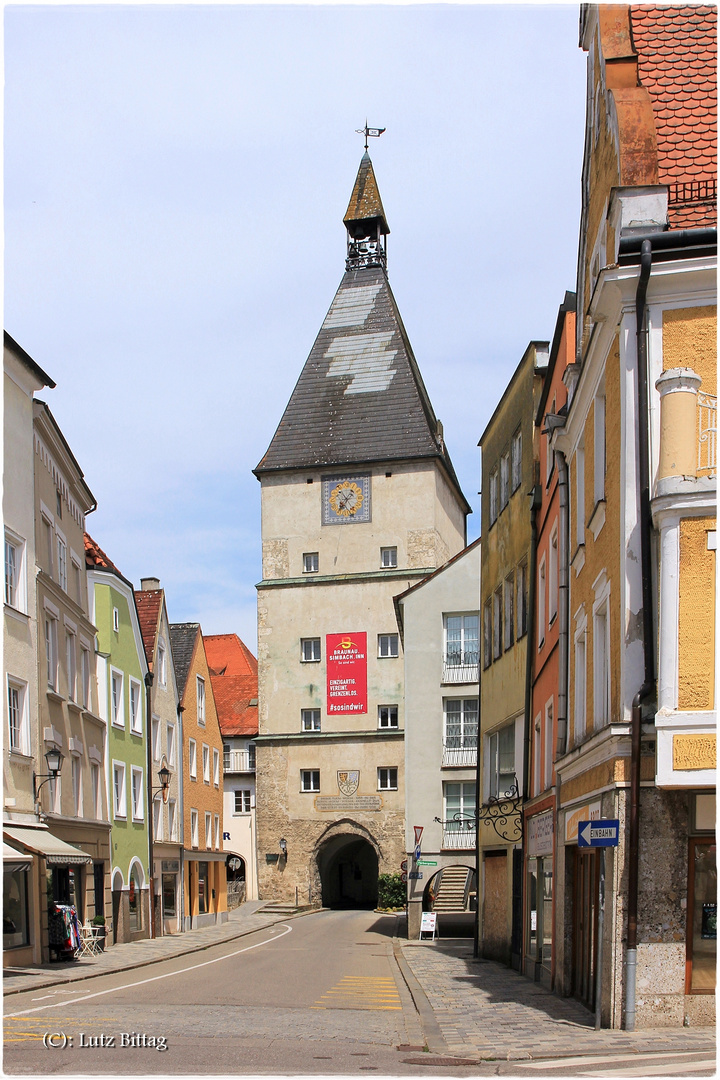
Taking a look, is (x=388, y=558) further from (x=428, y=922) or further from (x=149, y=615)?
(x=428, y=922)

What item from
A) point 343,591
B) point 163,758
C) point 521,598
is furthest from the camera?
point 343,591

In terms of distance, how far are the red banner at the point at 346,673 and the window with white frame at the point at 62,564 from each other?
117 ft

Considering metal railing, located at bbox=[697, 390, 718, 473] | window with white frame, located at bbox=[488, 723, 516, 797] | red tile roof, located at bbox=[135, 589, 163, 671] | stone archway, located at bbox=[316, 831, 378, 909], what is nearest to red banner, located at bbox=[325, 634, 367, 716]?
stone archway, located at bbox=[316, 831, 378, 909]

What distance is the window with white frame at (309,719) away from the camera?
2591 inches

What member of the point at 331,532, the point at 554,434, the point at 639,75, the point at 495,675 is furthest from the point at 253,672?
the point at 639,75

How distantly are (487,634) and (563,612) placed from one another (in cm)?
1289

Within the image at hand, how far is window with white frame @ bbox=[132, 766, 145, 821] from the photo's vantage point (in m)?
38.7

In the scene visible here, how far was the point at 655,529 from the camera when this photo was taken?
13.2 metres

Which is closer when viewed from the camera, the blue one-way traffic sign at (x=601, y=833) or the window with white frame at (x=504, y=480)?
the blue one-way traffic sign at (x=601, y=833)

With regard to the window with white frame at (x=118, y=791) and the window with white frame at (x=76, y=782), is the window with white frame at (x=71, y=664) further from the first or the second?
the window with white frame at (x=118, y=791)

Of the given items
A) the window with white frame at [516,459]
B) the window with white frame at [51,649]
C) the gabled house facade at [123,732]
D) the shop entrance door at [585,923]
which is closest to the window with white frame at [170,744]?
the gabled house facade at [123,732]

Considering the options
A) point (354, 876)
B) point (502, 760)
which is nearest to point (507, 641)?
point (502, 760)

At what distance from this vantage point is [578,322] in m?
19.6

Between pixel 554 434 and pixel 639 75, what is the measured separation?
588 centimetres
